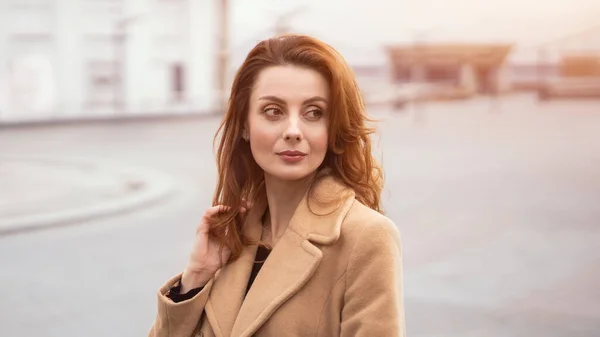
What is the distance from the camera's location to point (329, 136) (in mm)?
1544

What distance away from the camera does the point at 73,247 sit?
5.75m

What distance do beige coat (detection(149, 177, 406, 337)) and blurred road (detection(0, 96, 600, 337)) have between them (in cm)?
137

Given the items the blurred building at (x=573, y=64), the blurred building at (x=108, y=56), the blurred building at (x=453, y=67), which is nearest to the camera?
the blurred building at (x=573, y=64)

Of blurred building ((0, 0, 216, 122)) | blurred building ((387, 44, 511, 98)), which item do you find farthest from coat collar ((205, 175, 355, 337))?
blurred building ((0, 0, 216, 122))

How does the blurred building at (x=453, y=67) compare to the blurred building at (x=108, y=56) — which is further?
the blurred building at (x=108, y=56)

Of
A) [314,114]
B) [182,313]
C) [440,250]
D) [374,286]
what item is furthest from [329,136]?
[440,250]

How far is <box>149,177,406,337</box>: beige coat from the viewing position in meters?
1.44

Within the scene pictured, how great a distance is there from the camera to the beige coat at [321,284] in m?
1.44

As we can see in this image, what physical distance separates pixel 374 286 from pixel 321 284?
10cm

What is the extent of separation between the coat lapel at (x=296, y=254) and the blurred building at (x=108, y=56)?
→ 19713 mm

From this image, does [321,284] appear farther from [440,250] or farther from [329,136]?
[440,250]

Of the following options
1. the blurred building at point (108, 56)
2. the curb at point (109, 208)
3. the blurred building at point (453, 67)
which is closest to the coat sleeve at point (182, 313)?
the curb at point (109, 208)

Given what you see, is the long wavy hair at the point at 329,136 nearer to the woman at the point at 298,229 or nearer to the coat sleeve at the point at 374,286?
the woman at the point at 298,229

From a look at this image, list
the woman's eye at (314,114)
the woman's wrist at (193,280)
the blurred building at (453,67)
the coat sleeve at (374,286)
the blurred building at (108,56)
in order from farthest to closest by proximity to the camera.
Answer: the blurred building at (108,56)
the blurred building at (453,67)
the woman's wrist at (193,280)
the woman's eye at (314,114)
the coat sleeve at (374,286)
